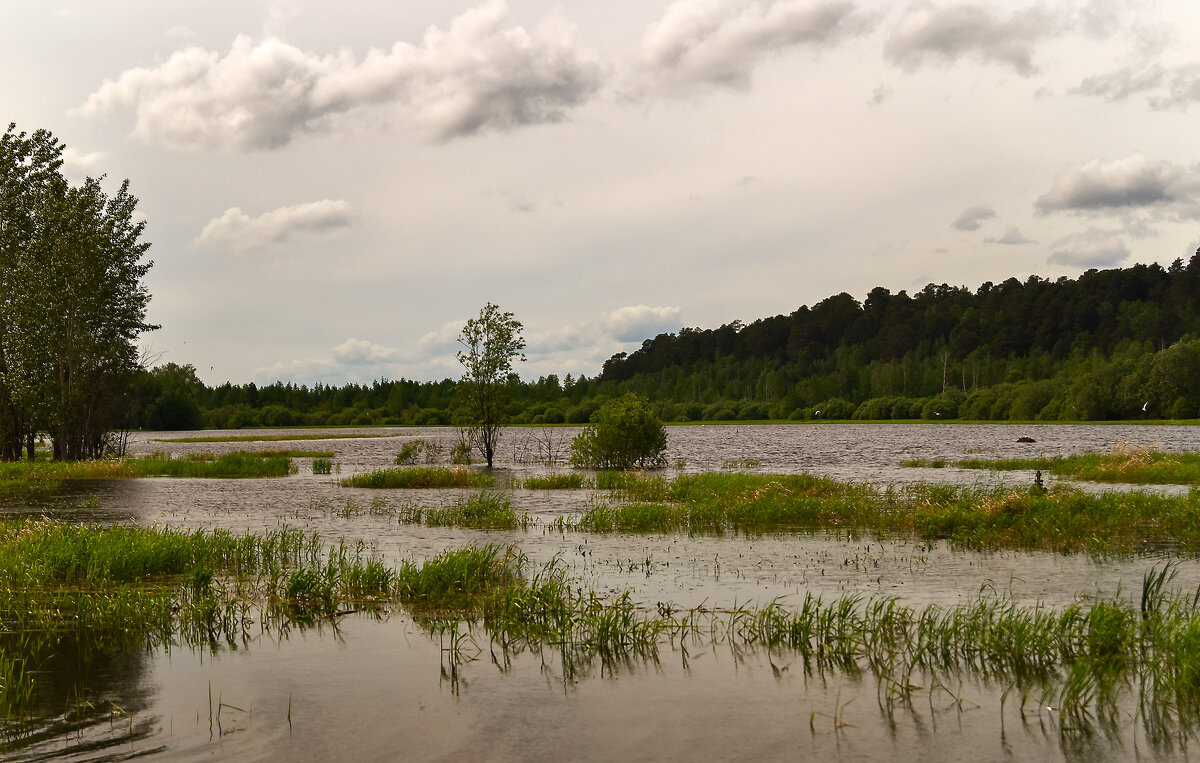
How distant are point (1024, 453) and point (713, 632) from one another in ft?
185

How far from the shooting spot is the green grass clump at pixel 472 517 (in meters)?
27.8

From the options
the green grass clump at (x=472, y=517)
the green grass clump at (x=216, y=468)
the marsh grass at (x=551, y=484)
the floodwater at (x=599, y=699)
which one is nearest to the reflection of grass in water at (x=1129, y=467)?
the floodwater at (x=599, y=699)

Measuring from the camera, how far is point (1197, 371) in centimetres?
12888

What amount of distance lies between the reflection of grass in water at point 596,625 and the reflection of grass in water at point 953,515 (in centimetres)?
590

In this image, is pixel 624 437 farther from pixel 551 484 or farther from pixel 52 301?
pixel 52 301

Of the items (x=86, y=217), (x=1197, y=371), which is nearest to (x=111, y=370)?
(x=86, y=217)

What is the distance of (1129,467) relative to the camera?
40.3m

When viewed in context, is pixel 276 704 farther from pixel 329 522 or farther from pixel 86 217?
pixel 86 217

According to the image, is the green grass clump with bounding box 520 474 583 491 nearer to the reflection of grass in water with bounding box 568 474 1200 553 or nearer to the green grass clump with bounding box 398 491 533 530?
the reflection of grass in water with bounding box 568 474 1200 553

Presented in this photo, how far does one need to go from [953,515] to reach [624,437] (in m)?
29.5

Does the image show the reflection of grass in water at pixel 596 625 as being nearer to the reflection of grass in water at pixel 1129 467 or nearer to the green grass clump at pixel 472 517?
the green grass clump at pixel 472 517

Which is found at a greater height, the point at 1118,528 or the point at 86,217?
the point at 86,217

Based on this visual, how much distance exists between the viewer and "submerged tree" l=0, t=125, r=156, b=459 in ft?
168

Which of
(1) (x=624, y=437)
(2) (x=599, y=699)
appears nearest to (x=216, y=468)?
(1) (x=624, y=437)
